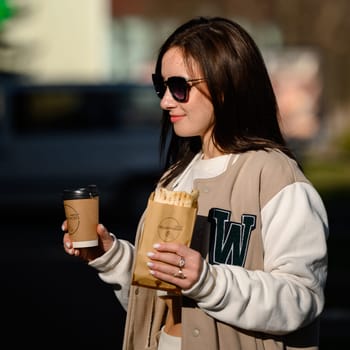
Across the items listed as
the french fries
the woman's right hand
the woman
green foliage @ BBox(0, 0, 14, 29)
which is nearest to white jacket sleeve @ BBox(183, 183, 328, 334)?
the woman

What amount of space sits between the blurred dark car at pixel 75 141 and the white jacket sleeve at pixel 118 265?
11.0 meters

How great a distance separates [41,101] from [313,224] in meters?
11.7

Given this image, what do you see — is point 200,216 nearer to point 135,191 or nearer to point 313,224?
point 313,224

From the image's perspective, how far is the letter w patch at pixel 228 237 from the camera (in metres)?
2.66

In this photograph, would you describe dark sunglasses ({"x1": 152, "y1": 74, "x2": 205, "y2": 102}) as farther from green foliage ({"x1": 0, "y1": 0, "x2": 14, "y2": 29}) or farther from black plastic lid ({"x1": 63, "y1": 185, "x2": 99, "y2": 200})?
green foliage ({"x1": 0, "y1": 0, "x2": 14, "y2": 29})

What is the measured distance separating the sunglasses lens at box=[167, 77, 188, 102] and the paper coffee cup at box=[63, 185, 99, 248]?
320 millimetres

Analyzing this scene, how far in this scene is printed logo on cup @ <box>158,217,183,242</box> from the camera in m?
2.55

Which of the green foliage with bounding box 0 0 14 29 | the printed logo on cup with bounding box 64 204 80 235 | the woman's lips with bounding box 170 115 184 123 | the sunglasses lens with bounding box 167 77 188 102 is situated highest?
the green foliage with bounding box 0 0 14 29

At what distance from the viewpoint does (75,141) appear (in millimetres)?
14141

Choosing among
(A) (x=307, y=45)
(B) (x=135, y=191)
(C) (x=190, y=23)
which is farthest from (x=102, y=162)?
(A) (x=307, y=45)

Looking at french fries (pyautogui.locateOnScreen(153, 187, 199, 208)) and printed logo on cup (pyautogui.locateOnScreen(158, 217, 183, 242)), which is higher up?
french fries (pyautogui.locateOnScreen(153, 187, 199, 208))

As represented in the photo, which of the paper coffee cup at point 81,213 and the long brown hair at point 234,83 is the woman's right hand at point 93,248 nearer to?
the paper coffee cup at point 81,213

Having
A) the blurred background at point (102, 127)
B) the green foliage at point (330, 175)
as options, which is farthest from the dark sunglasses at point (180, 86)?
the green foliage at point (330, 175)

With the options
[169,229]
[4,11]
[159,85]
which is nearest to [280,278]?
[169,229]
